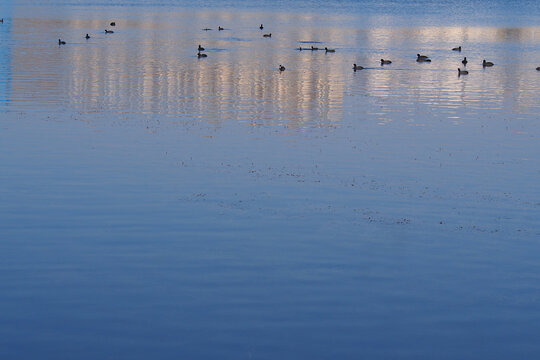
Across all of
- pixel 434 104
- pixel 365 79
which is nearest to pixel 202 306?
pixel 434 104

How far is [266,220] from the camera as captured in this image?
75.1 feet

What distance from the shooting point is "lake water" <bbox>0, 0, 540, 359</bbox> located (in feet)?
51.8

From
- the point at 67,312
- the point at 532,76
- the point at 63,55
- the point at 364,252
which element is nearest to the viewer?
the point at 67,312

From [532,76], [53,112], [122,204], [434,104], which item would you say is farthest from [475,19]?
[122,204]

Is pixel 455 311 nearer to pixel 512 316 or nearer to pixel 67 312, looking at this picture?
pixel 512 316

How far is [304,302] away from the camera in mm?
17109

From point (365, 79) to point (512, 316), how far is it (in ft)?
139

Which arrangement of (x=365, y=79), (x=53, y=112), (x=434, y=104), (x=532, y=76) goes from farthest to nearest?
(x=532, y=76) → (x=365, y=79) → (x=434, y=104) → (x=53, y=112)

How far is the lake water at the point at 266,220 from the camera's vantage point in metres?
15.8

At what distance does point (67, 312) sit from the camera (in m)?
16.4

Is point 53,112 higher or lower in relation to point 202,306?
higher

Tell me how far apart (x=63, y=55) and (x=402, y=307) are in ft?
195

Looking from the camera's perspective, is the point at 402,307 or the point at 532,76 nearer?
the point at 402,307

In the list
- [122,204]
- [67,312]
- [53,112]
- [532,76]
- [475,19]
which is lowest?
[67,312]
